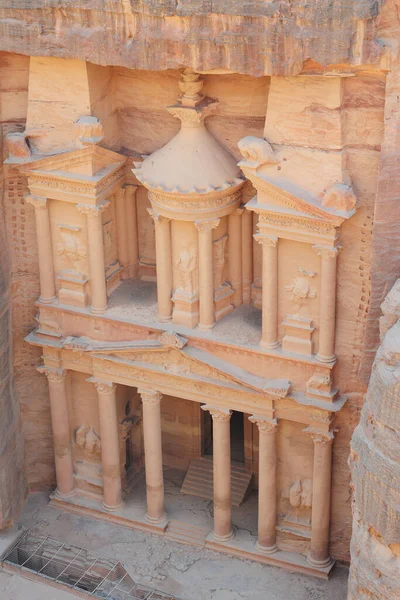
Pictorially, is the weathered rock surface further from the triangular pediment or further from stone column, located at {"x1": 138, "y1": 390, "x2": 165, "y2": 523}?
stone column, located at {"x1": 138, "y1": 390, "x2": 165, "y2": 523}

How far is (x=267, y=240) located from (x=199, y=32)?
3.70 metres

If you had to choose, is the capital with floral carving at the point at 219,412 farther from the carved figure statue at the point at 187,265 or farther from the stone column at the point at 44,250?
the stone column at the point at 44,250

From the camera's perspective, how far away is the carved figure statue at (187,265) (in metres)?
21.1

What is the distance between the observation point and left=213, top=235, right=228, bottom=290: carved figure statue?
69.6 feet

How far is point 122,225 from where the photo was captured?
22656 mm

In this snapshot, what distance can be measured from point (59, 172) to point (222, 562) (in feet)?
26.4

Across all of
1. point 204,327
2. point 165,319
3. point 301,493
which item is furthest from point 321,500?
point 165,319

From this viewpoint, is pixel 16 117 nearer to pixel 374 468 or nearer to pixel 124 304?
pixel 124 304

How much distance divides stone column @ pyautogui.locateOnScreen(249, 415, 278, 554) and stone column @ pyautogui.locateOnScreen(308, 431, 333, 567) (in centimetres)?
80

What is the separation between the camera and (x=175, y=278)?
2145 cm

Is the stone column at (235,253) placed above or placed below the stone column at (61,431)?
above

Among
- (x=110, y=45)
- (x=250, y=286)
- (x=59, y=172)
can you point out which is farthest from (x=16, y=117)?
(x=250, y=286)

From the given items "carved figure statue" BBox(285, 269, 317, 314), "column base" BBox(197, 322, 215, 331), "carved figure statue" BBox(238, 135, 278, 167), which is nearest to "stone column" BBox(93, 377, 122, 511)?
"column base" BBox(197, 322, 215, 331)

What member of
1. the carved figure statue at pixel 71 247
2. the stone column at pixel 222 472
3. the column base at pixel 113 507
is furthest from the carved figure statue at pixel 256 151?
the column base at pixel 113 507
